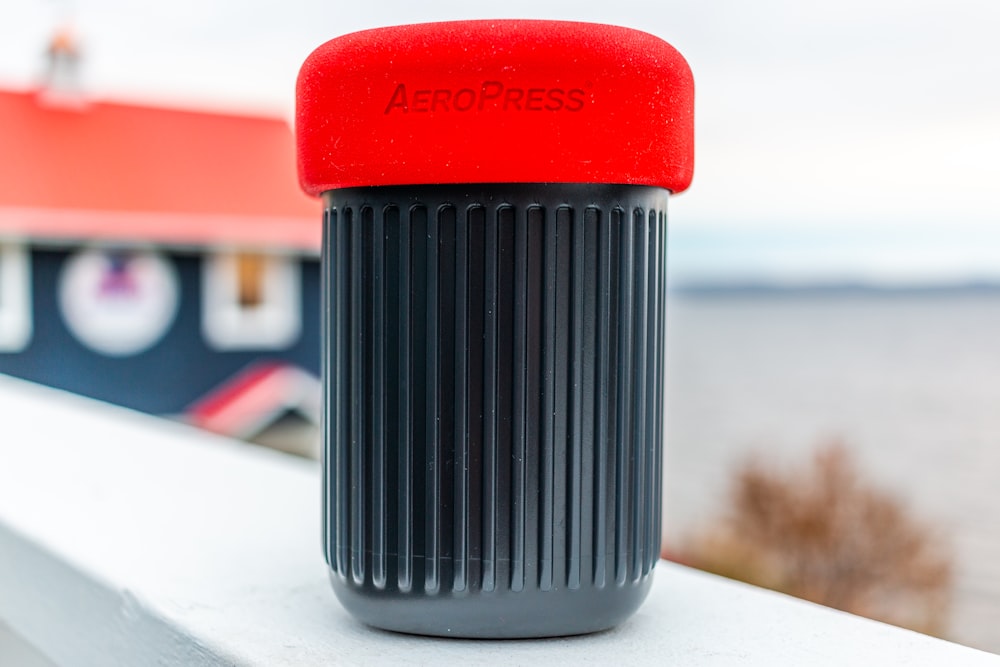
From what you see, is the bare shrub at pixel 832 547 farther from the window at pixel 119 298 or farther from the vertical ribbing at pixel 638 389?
the vertical ribbing at pixel 638 389

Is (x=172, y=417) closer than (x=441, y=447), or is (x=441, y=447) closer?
(x=441, y=447)

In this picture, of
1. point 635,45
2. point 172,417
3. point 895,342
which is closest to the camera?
point 635,45

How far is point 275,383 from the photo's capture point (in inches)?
370

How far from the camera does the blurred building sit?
8.38m

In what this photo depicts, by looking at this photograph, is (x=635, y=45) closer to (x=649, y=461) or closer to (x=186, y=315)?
(x=649, y=461)

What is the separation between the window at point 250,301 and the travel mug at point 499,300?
8.85 m

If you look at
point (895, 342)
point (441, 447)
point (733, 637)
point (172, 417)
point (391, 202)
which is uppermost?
point (391, 202)

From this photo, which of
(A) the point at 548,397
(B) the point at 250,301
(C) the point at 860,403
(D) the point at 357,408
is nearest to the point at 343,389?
(D) the point at 357,408

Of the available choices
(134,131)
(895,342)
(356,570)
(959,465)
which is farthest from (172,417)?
(895,342)

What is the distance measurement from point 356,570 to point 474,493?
9 centimetres

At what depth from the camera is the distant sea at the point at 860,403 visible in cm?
1320

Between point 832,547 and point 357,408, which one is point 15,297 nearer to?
point 357,408

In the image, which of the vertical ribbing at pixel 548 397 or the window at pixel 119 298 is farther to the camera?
the window at pixel 119 298

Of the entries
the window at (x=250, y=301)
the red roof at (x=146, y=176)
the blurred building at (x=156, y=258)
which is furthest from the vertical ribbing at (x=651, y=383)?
the window at (x=250, y=301)
